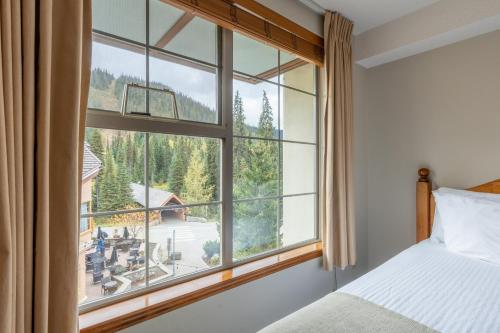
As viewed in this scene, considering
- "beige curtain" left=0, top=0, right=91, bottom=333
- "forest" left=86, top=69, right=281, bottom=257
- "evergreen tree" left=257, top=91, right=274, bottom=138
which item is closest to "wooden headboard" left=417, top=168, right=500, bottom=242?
"forest" left=86, top=69, right=281, bottom=257

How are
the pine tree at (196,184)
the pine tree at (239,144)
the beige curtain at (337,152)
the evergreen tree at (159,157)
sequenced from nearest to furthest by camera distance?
the evergreen tree at (159,157) → the pine tree at (196,184) → the pine tree at (239,144) → the beige curtain at (337,152)

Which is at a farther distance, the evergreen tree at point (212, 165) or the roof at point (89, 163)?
the evergreen tree at point (212, 165)

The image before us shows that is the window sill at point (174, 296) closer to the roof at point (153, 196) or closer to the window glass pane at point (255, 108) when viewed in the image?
the roof at point (153, 196)

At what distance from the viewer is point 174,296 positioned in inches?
52.1

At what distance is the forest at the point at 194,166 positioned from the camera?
1251mm

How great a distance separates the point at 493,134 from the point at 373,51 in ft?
3.45

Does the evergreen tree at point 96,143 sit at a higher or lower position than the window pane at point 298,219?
higher

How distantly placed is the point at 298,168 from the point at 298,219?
0.42 meters

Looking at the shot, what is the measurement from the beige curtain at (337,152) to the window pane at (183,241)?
880mm

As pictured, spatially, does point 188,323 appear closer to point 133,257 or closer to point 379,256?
point 133,257

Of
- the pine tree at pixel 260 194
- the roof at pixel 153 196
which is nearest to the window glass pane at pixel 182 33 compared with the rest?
the pine tree at pixel 260 194

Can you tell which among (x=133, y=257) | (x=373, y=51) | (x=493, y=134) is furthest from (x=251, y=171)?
(x=493, y=134)

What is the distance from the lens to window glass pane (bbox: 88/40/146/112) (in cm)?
122

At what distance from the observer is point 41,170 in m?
0.88
